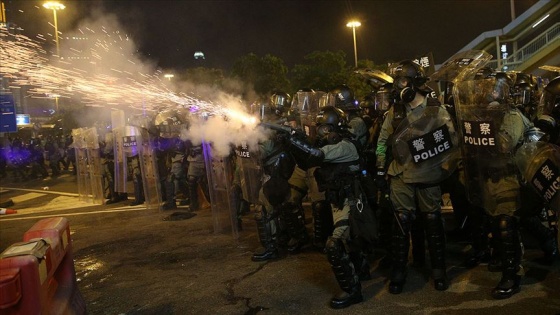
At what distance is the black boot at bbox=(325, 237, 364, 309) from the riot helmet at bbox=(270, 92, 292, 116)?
10.4 feet

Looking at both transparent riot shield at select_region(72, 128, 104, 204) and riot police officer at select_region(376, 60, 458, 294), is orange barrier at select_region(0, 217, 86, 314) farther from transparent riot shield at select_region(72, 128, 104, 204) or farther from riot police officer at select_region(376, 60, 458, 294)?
transparent riot shield at select_region(72, 128, 104, 204)

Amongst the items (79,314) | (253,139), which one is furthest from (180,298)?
Answer: (253,139)

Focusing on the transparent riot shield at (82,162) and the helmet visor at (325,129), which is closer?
the helmet visor at (325,129)

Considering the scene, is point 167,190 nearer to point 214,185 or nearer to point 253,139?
point 214,185

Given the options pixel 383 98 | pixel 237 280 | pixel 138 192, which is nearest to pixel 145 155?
pixel 138 192

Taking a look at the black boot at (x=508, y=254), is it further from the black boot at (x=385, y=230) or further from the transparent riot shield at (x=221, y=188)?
the transparent riot shield at (x=221, y=188)

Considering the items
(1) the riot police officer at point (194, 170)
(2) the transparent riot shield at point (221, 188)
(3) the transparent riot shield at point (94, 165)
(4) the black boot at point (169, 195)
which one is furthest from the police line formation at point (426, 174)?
(3) the transparent riot shield at point (94, 165)

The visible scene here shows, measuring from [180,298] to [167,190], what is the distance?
5617 mm

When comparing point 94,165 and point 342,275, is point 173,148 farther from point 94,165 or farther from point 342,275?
point 342,275

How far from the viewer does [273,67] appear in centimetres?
2666

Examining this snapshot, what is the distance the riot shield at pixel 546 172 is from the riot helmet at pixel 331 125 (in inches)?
74.4

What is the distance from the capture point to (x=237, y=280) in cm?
576

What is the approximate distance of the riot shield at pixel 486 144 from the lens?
4574 millimetres

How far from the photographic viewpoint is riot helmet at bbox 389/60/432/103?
195 inches
